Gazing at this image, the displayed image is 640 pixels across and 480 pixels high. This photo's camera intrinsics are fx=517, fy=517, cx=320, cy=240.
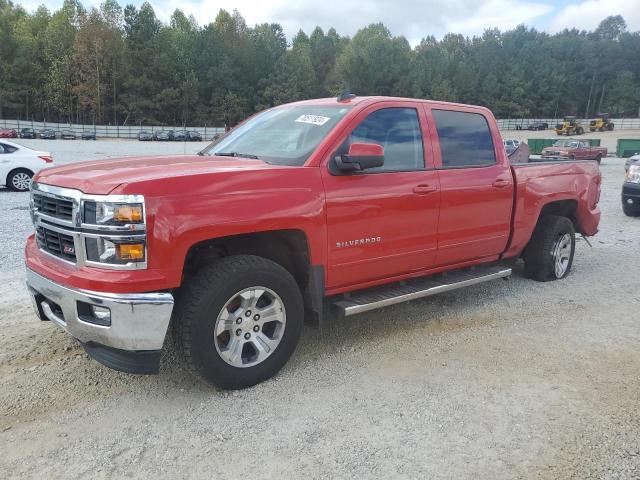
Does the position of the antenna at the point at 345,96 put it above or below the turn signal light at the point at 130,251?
above

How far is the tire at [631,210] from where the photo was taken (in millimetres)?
10664

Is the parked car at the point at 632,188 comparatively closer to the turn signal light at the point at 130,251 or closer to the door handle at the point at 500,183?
the door handle at the point at 500,183

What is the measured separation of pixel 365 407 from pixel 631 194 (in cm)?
963

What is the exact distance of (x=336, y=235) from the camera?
3.71 metres

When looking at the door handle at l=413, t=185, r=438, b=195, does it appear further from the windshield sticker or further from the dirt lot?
the dirt lot

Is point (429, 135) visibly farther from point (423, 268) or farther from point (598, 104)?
point (598, 104)

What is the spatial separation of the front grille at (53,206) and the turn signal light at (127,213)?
1.29ft

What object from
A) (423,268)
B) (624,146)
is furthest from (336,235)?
(624,146)

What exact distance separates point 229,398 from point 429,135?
2668 mm

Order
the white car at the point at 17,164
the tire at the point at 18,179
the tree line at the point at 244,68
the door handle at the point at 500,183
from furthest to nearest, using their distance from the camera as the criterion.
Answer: the tree line at the point at 244,68 < the tire at the point at 18,179 < the white car at the point at 17,164 < the door handle at the point at 500,183

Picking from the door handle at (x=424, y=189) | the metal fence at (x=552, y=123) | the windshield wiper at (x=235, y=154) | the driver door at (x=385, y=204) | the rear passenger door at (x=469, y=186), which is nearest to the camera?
the driver door at (x=385, y=204)

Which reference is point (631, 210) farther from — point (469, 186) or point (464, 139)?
point (469, 186)

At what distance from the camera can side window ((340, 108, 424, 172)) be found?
400cm

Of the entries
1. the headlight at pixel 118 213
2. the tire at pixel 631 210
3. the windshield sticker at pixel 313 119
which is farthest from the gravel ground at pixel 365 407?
the tire at pixel 631 210
